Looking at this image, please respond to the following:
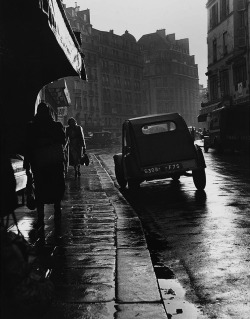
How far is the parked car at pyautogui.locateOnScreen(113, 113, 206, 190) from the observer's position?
1134 centimetres

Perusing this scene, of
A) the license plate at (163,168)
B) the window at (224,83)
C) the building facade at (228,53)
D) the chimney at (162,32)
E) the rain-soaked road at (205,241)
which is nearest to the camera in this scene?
the rain-soaked road at (205,241)

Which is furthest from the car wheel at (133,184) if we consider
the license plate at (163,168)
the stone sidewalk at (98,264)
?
the stone sidewalk at (98,264)

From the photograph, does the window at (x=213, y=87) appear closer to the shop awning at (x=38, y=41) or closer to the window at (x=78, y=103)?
the window at (x=78, y=103)

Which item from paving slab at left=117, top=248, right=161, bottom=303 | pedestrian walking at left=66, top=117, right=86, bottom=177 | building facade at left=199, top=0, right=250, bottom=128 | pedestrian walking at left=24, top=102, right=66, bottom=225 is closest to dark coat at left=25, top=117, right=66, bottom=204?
pedestrian walking at left=24, top=102, right=66, bottom=225

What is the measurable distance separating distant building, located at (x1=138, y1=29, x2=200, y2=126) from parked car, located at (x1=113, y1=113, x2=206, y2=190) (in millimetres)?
100902

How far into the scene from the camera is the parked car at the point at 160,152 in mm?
11344

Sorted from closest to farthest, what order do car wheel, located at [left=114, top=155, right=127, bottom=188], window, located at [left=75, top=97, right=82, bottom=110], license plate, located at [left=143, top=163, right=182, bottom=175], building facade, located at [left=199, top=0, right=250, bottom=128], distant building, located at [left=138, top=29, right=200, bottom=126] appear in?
license plate, located at [left=143, top=163, right=182, bottom=175] < car wheel, located at [left=114, top=155, right=127, bottom=188] < building facade, located at [left=199, top=0, right=250, bottom=128] < window, located at [left=75, top=97, right=82, bottom=110] < distant building, located at [left=138, top=29, right=200, bottom=126]

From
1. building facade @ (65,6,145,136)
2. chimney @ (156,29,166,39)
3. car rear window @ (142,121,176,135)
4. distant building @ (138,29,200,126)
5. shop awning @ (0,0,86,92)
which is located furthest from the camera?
chimney @ (156,29,166,39)

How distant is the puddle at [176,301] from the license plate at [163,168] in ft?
22.5

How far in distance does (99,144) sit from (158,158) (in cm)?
4812

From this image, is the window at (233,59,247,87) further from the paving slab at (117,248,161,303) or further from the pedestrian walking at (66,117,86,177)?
the paving slab at (117,248,161,303)

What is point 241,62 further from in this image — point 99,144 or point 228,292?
point 228,292

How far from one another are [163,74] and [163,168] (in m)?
109

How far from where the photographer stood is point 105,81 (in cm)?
9581
